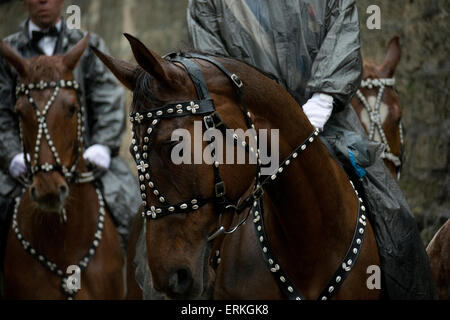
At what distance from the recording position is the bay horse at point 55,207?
484 centimetres

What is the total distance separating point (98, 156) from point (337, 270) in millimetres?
2814

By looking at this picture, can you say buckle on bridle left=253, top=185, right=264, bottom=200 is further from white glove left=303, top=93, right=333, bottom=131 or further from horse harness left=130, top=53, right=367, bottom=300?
white glove left=303, top=93, right=333, bottom=131

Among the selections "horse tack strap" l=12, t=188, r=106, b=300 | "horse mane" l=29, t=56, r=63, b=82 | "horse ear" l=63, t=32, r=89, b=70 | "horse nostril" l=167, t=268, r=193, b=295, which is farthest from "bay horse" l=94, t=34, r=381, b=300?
"horse ear" l=63, t=32, r=89, b=70

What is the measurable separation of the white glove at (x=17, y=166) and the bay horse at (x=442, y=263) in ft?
9.64

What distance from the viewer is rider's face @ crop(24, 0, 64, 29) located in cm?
591

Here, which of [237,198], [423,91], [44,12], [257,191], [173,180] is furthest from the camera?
[423,91]

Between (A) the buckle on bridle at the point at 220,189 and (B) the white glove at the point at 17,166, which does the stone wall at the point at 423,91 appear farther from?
(A) the buckle on bridle at the point at 220,189

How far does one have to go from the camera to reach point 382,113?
5648 millimetres

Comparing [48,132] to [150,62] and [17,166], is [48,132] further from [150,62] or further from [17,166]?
[150,62]

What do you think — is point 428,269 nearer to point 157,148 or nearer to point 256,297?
point 256,297

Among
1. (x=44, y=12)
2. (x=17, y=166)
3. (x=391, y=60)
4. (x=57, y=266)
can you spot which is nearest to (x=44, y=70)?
(x=17, y=166)

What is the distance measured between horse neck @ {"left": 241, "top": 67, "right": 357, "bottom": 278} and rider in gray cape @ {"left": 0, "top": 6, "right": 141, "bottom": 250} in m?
2.43

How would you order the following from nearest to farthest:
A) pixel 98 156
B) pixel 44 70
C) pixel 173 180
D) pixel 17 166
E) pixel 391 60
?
pixel 173 180
pixel 44 70
pixel 17 166
pixel 98 156
pixel 391 60
